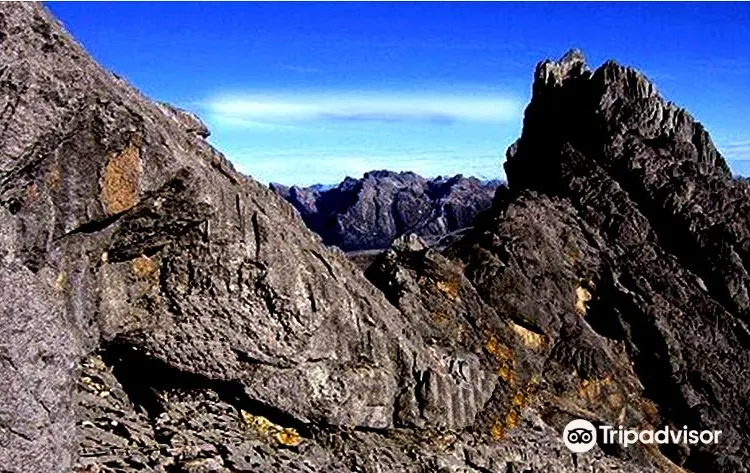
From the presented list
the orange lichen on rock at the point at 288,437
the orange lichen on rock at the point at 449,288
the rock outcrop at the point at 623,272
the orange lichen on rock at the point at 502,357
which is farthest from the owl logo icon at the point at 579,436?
the orange lichen on rock at the point at 288,437

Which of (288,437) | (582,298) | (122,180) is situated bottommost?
(288,437)

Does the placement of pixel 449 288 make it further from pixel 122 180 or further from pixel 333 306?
pixel 122 180

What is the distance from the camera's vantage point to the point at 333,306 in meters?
27.4

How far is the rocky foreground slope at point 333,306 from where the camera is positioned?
20.2m

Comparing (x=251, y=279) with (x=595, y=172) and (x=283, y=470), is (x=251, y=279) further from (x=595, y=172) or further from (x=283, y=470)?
(x=595, y=172)

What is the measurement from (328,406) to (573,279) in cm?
1725

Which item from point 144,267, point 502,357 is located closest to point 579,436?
point 502,357

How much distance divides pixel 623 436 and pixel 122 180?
23.6m

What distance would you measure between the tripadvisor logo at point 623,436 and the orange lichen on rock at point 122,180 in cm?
1969

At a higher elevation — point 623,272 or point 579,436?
point 623,272

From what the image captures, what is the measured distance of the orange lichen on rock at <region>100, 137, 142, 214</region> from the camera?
21.4 metres

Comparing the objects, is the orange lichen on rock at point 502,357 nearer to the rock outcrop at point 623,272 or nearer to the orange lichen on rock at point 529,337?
the rock outcrop at point 623,272

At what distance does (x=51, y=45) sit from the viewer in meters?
20.1

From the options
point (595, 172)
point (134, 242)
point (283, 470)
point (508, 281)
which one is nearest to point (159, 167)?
point (134, 242)
